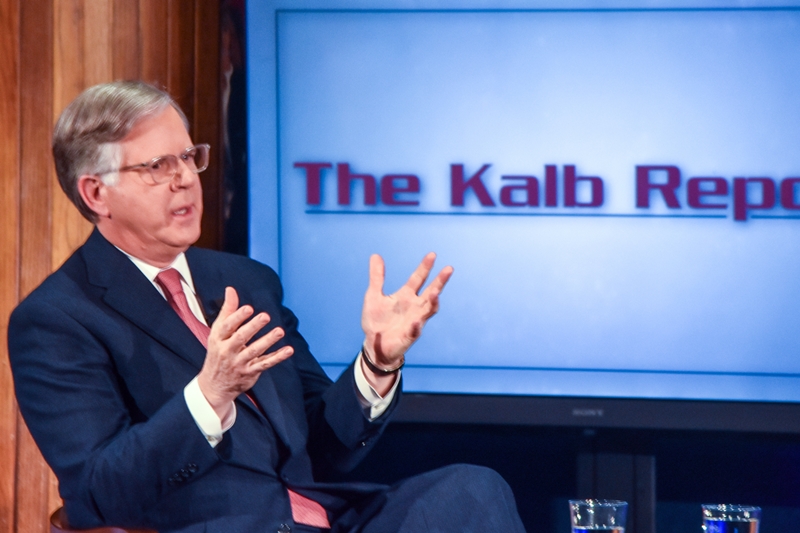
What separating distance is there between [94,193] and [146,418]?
1.61 feet

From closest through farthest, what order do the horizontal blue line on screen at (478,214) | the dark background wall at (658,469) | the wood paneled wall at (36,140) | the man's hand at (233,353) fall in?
the man's hand at (233,353), the wood paneled wall at (36,140), the horizontal blue line on screen at (478,214), the dark background wall at (658,469)

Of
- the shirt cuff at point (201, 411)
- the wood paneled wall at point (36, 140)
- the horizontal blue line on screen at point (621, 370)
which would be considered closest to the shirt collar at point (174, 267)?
the shirt cuff at point (201, 411)

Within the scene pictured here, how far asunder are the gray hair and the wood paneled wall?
69 cm

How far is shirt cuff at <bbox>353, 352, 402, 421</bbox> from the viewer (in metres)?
1.86

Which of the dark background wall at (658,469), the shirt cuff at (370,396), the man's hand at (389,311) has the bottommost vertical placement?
the dark background wall at (658,469)

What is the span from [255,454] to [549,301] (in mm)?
1130

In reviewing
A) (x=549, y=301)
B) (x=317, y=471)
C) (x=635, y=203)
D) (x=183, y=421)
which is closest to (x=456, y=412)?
(x=549, y=301)

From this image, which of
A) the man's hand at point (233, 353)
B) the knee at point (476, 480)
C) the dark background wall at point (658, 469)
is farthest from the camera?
the dark background wall at point (658, 469)

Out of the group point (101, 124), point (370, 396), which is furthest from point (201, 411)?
point (101, 124)

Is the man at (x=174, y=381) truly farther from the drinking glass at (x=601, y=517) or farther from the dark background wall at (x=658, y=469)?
the dark background wall at (x=658, y=469)

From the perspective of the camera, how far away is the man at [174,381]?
154 cm

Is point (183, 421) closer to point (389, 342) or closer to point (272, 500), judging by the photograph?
point (272, 500)

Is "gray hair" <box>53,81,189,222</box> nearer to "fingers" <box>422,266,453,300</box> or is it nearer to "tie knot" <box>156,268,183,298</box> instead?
"tie knot" <box>156,268,183,298</box>

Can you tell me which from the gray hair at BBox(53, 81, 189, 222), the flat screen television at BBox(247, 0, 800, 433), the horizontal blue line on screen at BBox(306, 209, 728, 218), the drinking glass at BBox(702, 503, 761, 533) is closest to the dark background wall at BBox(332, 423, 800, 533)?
the flat screen television at BBox(247, 0, 800, 433)
